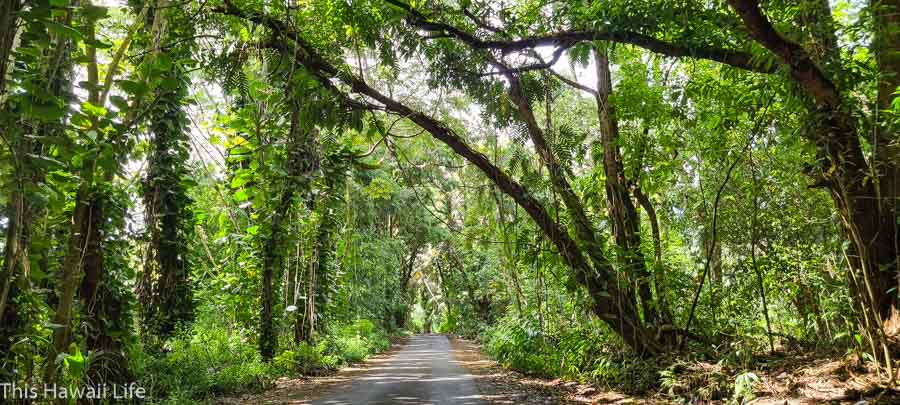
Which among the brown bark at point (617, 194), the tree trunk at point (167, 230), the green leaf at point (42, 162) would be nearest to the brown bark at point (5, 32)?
the green leaf at point (42, 162)

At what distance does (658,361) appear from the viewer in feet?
27.3

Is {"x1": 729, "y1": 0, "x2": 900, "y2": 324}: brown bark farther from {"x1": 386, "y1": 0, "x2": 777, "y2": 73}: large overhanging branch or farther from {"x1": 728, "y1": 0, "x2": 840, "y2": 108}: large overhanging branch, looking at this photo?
{"x1": 386, "y1": 0, "x2": 777, "y2": 73}: large overhanging branch

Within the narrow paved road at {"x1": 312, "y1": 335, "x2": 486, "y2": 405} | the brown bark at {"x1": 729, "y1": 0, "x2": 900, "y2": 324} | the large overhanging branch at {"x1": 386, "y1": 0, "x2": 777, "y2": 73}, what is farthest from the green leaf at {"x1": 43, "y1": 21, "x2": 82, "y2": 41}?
the narrow paved road at {"x1": 312, "y1": 335, "x2": 486, "y2": 405}

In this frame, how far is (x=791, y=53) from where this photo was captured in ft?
17.5

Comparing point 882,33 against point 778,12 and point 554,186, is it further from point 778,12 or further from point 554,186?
point 554,186

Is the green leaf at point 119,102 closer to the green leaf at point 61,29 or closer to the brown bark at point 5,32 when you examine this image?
the green leaf at point 61,29

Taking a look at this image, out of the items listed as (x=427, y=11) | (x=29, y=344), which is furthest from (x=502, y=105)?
(x=29, y=344)

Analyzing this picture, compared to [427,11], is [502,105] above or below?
below

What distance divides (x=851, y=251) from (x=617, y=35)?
3.35m

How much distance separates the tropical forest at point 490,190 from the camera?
14.3ft

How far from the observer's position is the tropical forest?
435 centimetres

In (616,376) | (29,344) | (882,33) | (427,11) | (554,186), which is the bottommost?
(616,376)

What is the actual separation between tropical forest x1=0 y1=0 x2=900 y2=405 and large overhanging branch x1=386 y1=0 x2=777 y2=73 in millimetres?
40

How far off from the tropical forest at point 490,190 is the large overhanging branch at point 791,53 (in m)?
0.02
